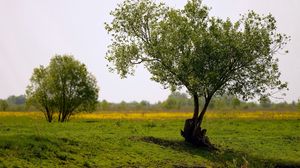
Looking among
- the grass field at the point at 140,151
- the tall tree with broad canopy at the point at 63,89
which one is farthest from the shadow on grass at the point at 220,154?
the tall tree with broad canopy at the point at 63,89

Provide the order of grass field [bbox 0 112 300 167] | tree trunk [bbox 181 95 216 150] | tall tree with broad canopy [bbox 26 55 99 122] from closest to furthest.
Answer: grass field [bbox 0 112 300 167], tree trunk [bbox 181 95 216 150], tall tree with broad canopy [bbox 26 55 99 122]

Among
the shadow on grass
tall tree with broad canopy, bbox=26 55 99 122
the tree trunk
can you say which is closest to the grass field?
the shadow on grass

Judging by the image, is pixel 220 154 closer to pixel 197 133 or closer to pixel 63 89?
pixel 197 133

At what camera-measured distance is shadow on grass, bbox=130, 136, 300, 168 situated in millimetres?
36750

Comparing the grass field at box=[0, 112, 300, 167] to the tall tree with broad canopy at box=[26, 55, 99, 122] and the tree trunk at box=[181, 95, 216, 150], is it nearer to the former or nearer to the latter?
the tree trunk at box=[181, 95, 216, 150]

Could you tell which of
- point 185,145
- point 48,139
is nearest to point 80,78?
point 185,145

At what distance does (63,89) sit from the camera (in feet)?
239

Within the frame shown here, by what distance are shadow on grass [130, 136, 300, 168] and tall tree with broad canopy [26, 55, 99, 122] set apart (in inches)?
1306

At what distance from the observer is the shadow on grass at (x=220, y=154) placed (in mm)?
36750

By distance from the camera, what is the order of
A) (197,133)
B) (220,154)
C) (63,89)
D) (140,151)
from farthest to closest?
(63,89) → (197,133) → (220,154) → (140,151)

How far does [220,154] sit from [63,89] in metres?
40.1

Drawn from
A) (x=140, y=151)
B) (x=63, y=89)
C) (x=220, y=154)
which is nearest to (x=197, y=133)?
(x=220, y=154)

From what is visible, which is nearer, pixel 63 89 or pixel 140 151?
pixel 140 151

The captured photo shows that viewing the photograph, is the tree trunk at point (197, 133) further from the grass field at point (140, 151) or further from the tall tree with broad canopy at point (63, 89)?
the tall tree with broad canopy at point (63, 89)
